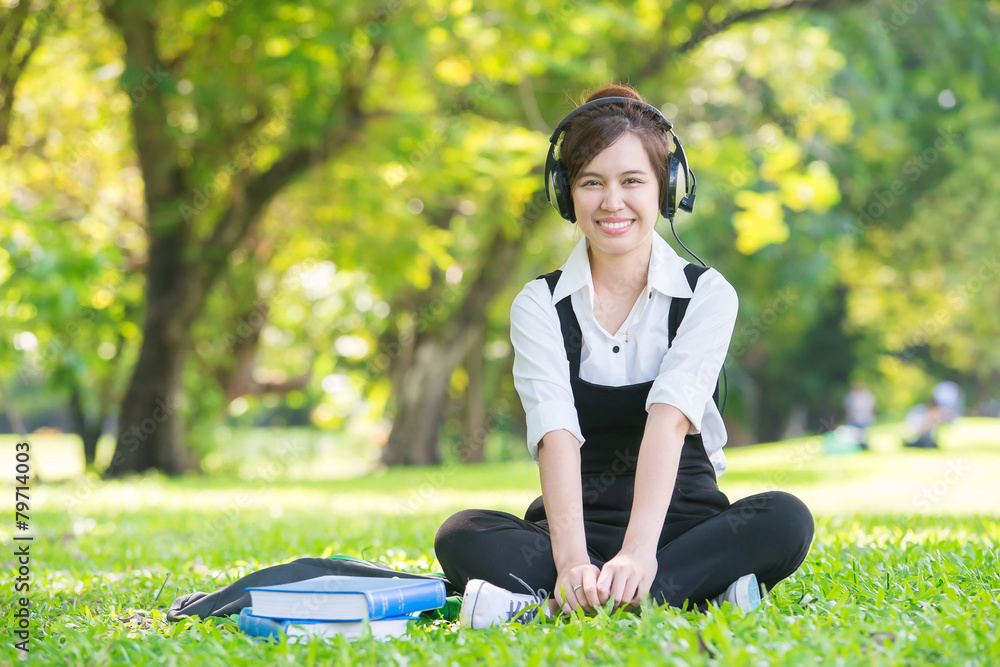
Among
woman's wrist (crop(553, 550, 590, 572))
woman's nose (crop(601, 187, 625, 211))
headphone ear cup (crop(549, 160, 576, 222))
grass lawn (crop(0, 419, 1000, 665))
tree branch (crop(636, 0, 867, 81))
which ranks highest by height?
tree branch (crop(636, 0, 867, 81))

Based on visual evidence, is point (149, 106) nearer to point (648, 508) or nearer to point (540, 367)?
point (540, 367)

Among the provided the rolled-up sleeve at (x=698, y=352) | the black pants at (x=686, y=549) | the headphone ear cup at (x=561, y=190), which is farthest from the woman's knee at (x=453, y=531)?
the headphone ear cup at (x=561, y=190)

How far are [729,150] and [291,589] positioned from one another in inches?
313

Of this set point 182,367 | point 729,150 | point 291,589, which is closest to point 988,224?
point 729,150

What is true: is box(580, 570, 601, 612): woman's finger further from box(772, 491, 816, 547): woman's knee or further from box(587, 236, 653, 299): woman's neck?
box(587, 236, 653, 299): woman's neck

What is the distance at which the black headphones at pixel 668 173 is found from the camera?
9.27ft

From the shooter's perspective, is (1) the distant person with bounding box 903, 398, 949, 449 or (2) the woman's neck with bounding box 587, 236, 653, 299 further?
(1) the distant person with bounding box 903, 398, 949, 449

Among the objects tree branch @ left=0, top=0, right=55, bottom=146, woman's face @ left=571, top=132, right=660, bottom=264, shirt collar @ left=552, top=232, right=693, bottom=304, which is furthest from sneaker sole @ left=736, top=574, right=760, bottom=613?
tree branch @ left=0, top=0, right=55, bottom=146

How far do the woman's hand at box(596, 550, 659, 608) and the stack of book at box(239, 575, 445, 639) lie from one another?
533 mm

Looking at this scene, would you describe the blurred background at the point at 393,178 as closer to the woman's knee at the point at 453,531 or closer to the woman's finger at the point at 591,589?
the woman's knee at the point at 453,531

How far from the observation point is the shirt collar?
113 inches

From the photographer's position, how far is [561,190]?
9.62 ft

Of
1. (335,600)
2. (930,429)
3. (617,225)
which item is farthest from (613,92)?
(930,429)

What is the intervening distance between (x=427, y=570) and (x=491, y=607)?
3.48 ft
